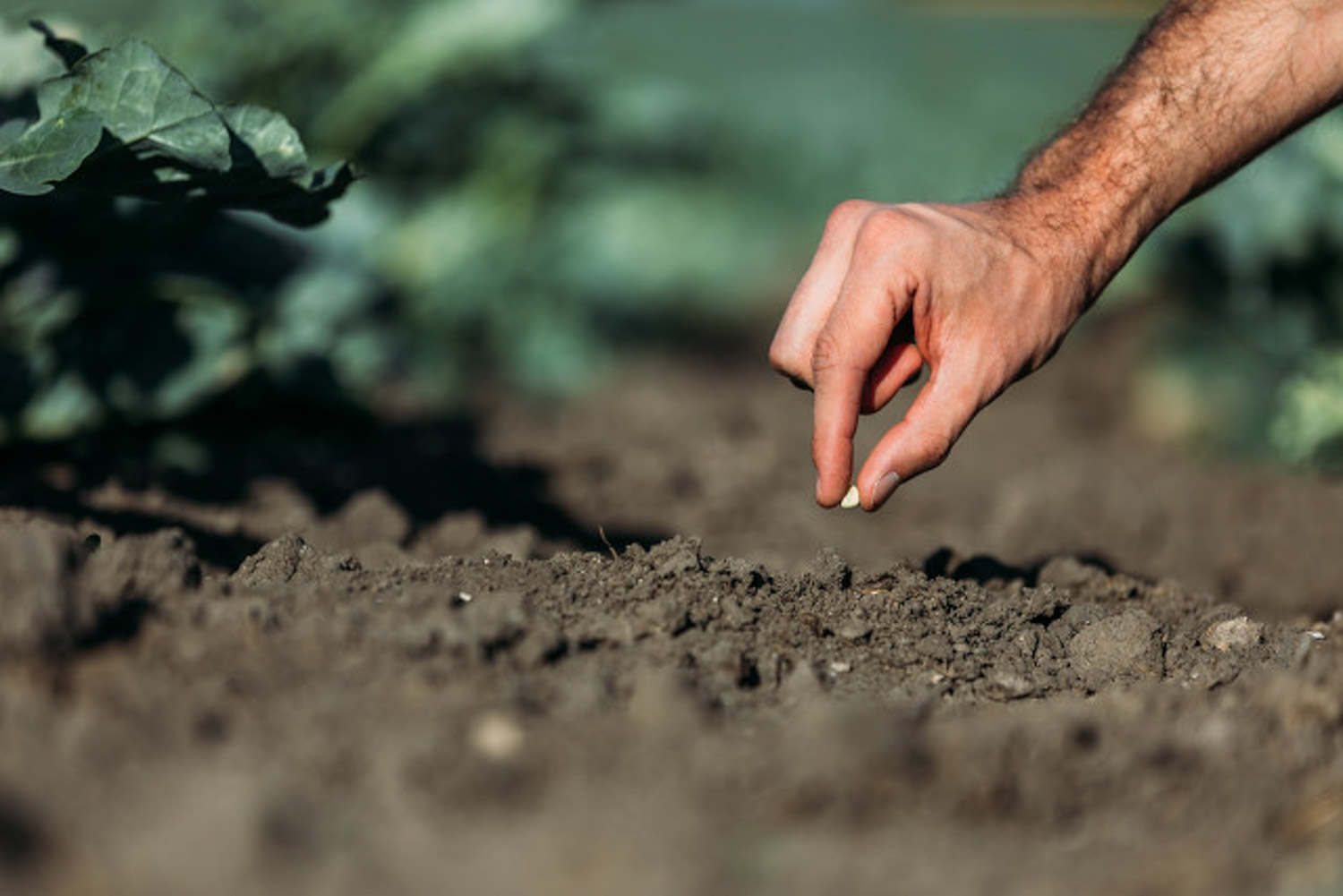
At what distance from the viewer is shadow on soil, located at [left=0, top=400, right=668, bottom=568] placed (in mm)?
2797

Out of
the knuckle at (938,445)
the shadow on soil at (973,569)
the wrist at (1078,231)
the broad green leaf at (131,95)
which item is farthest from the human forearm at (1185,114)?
the broad green leaf at (131,95)

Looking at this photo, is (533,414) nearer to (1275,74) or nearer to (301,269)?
(301,269)

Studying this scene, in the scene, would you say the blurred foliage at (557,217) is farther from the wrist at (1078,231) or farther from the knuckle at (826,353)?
the knuckle at (826,353)

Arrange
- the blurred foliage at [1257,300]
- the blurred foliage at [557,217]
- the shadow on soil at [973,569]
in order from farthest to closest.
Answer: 1. the blurred foliage at [1257,300]
2. the blurred foliage at [557,217]
3. the shadow on soil at [973,569]

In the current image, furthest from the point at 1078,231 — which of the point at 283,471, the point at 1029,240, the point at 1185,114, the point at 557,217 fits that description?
the point at 557,217

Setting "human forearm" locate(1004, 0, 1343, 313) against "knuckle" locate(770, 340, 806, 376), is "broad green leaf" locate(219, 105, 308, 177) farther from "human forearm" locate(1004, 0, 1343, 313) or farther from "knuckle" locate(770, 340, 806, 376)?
"human forearm" locate(1004, 0, 1343, 313)

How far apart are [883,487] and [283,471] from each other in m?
1.87

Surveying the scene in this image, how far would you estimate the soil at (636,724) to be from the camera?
4.03ft

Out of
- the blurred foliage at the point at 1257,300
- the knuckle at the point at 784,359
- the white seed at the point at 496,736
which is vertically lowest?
the white seed at the point at 496,736

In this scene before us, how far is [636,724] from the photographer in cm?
150

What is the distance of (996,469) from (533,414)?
1480 mm

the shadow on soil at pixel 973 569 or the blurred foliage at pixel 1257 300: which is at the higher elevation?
the blurred foliage at pixel 1257 300

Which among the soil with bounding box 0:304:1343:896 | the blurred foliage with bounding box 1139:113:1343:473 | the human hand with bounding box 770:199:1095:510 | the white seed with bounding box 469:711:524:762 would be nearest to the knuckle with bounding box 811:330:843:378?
the human hand with bounding box 770:199:1095:510

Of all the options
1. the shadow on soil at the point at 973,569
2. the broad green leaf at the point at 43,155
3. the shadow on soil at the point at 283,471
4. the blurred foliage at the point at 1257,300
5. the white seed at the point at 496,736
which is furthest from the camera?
the blurred foliage at the point at 1257,300
